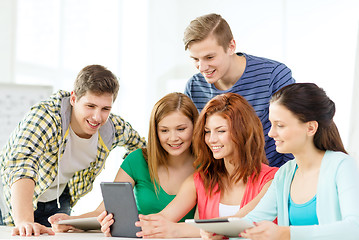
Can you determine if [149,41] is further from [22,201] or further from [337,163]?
[337,163]

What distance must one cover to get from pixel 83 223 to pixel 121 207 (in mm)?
276

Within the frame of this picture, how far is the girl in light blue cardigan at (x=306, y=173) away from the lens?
55.1 inches

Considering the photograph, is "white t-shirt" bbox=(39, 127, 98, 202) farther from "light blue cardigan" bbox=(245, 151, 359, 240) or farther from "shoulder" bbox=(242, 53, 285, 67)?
"light blue cardigan" bbox=(245, 151, 359, 240)

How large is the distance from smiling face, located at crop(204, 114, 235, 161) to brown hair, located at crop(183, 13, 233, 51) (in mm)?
396

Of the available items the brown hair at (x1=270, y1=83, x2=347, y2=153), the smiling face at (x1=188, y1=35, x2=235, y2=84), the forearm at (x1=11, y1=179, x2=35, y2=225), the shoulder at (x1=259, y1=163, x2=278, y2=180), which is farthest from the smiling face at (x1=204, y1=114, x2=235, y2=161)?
the forearm at (x1=11, y1=179, x2=35, y2=225)

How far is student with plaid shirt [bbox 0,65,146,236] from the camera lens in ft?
6.42

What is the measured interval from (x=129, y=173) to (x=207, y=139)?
1.48ft

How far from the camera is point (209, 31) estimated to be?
215cm

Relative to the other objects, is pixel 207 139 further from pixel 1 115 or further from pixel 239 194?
pixel 1 115

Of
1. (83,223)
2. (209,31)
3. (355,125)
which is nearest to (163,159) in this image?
(83,223)

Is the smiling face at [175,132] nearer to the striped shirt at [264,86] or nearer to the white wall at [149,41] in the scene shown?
the striped shirt at [264,86]

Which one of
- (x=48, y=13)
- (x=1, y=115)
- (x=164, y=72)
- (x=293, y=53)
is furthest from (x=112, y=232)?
(x=164, y=72)

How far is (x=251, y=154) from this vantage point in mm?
1963

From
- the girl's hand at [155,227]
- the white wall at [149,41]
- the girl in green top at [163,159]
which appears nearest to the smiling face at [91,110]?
the girl in green top at [163,159]
